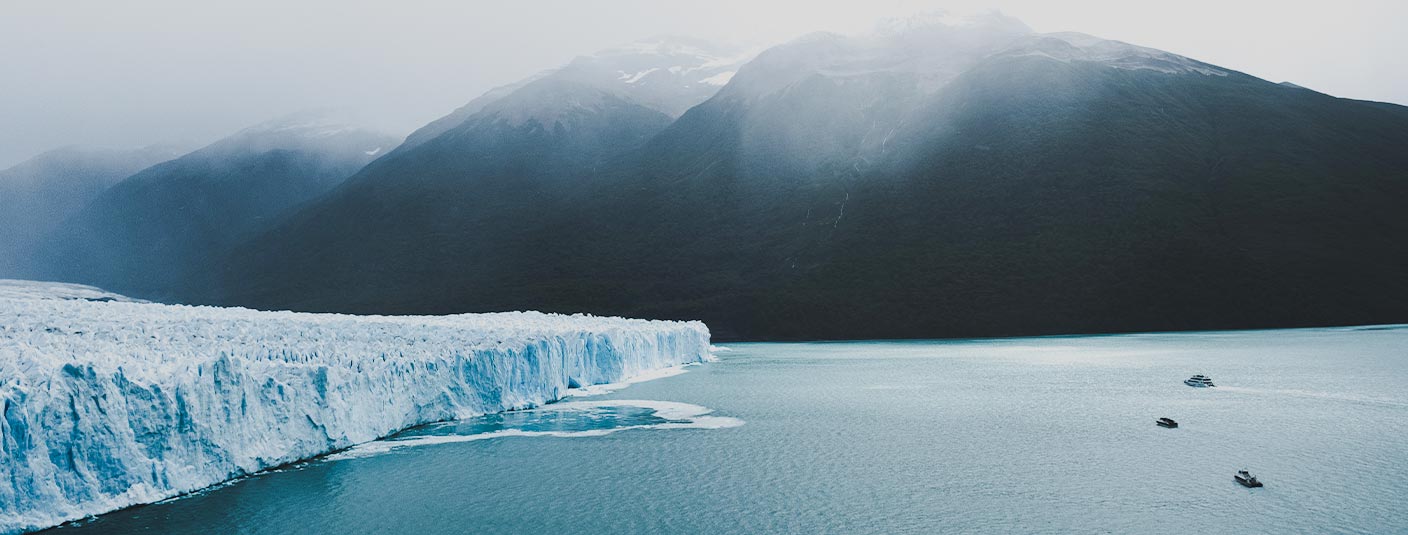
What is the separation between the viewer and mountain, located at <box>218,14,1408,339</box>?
321 feet

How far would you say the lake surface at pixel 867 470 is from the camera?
1351cm

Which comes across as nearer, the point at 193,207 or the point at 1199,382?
the point at 1199,382

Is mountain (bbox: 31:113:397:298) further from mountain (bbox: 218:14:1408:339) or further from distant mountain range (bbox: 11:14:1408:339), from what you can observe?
mountain (bbox: 218:14:1408:339)

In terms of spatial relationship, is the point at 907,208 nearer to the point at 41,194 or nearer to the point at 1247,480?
the point at 1247,480

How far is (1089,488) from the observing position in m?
15.7

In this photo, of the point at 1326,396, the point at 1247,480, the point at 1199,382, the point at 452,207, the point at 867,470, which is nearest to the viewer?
the point at 1247,480

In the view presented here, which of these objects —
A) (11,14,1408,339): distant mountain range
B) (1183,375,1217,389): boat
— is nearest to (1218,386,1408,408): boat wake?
(1183,375,1217,389): boat

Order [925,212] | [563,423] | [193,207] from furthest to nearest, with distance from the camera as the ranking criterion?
[193,207] < [925,212] < [563,423]

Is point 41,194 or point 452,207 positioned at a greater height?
point 41,194

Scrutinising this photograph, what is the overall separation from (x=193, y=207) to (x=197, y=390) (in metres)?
192

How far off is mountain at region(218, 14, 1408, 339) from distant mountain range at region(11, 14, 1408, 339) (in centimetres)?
37

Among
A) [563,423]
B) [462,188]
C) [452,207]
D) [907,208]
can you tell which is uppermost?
[462,188]

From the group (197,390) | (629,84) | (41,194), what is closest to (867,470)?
(197,390)

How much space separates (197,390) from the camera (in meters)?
14.2
